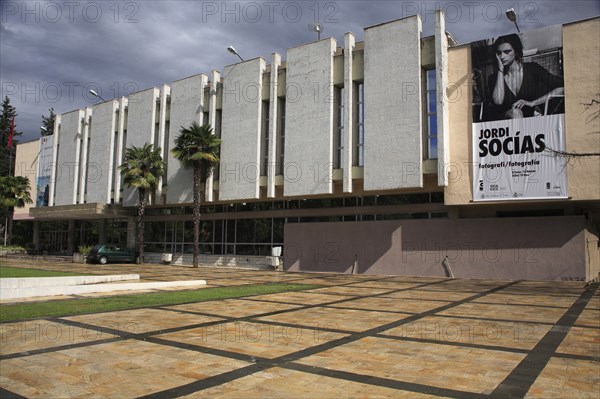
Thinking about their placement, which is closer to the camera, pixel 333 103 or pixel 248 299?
pixel 248 299

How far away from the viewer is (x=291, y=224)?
29375mm

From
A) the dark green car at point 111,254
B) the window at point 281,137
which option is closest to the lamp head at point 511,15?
the window at point 281,137

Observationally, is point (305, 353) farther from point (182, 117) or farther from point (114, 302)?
point (182, 117)

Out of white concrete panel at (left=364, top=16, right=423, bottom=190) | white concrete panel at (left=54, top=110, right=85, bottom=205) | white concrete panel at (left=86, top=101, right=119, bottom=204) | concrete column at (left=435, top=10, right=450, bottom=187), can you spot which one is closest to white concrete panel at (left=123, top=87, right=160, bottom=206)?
white concrete panel at (left=86, top=101, right=119, bottom=204)

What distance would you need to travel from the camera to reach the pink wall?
2133cm

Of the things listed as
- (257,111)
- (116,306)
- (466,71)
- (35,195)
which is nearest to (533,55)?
(466,71)

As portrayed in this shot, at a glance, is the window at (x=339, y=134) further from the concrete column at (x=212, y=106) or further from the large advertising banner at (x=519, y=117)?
the concrete column at (x=212, y=106)

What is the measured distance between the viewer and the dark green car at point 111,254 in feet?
107

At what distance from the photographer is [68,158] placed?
4156cm

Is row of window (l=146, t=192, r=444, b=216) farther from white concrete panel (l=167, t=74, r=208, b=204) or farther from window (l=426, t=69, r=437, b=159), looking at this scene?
window (l=426, t=69, r=437, b=159)

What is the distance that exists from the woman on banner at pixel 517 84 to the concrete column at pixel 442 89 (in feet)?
7.26

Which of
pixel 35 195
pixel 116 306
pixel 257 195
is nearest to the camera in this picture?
pixel 116 306

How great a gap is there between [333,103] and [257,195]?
7267 mm

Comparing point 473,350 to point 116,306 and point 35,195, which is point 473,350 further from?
point 35,195
